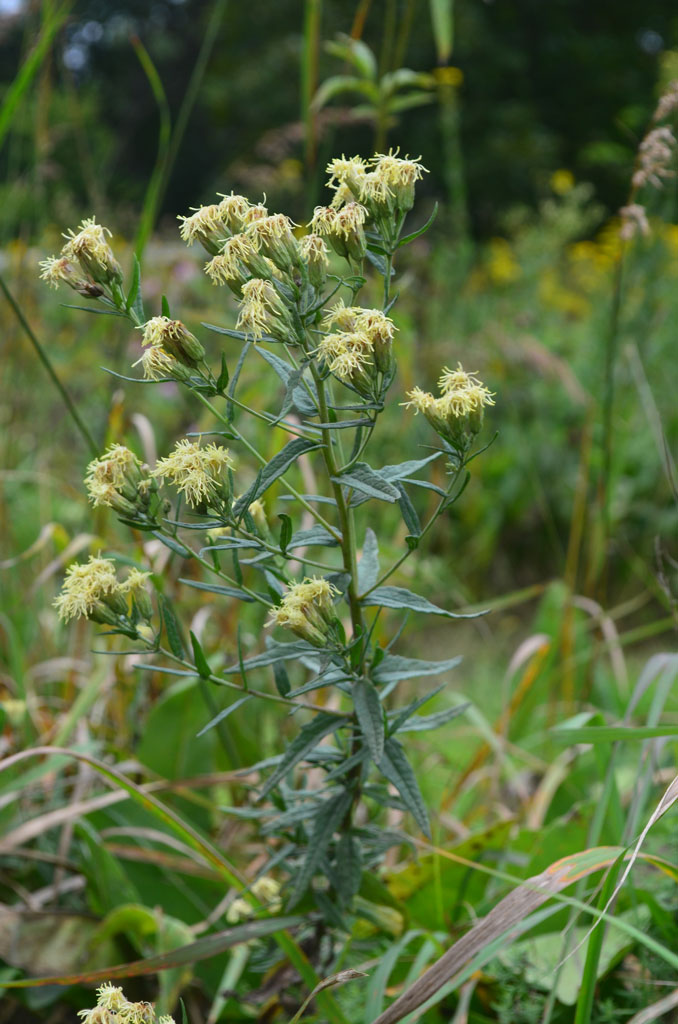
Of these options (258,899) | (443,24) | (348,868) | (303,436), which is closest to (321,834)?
(348,868)

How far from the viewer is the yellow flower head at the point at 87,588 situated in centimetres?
76

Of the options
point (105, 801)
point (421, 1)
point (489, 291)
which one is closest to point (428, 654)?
point (105, 801)

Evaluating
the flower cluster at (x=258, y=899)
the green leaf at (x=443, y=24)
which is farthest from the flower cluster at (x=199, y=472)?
the green leaf at (x=443, y=24)

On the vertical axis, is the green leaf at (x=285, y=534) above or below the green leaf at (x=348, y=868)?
above

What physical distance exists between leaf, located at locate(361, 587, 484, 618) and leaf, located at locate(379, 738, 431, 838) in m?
0.14

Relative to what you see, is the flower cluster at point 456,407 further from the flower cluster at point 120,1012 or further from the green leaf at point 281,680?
the flower cluster at point 120,1012

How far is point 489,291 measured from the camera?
5547 millimetres

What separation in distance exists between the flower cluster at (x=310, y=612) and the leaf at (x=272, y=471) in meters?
0.08

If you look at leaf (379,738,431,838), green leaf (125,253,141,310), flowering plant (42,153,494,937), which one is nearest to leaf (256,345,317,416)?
flowering plant (42,153,494,937)

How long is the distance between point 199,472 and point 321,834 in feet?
1.17

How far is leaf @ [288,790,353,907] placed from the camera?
0.82 m

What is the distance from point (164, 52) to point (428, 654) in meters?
15.8

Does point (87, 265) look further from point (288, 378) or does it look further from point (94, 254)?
point (288, 378)

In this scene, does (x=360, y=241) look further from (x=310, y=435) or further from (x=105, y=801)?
(x=105, y=801)
